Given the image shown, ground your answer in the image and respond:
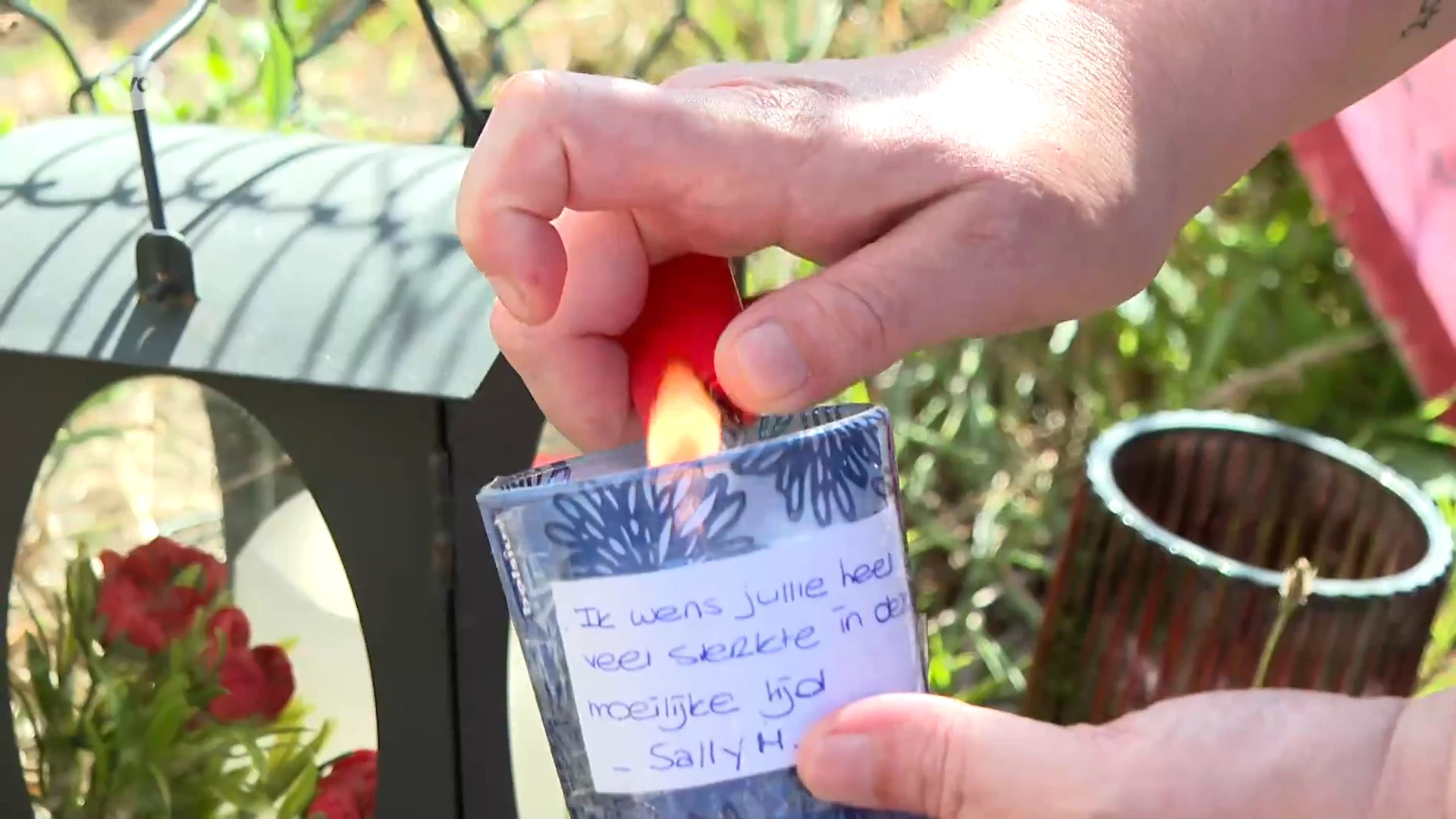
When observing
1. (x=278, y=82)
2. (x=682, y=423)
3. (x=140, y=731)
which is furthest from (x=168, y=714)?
(x=278, y=82)

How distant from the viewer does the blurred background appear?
40.3 inches

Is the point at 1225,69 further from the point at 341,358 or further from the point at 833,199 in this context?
the point at 341,358

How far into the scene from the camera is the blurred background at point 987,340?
3.35ft

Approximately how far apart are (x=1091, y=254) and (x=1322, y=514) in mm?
403

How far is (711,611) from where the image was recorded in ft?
1.01

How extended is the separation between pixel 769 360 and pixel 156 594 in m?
0.31

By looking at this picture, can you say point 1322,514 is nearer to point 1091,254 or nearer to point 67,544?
point 1091,254

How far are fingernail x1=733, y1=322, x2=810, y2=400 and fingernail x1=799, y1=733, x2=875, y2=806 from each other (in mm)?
93

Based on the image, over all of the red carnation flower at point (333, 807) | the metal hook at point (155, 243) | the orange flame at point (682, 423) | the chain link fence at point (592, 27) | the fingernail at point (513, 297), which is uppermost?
the chain link fence at point (592, 27)

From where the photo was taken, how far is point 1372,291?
3.47ft

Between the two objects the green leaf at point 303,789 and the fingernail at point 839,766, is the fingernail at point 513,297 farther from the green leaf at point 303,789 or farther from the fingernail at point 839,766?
the green leaf at point 303,789

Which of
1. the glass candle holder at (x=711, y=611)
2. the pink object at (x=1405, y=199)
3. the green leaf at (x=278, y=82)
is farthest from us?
the pink object at (x=1405, y=199)

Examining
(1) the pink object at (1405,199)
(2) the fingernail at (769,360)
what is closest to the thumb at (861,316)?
(2) the fingernail at (769,360)

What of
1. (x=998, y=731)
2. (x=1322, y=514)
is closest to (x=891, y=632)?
(x=998, y=731)
